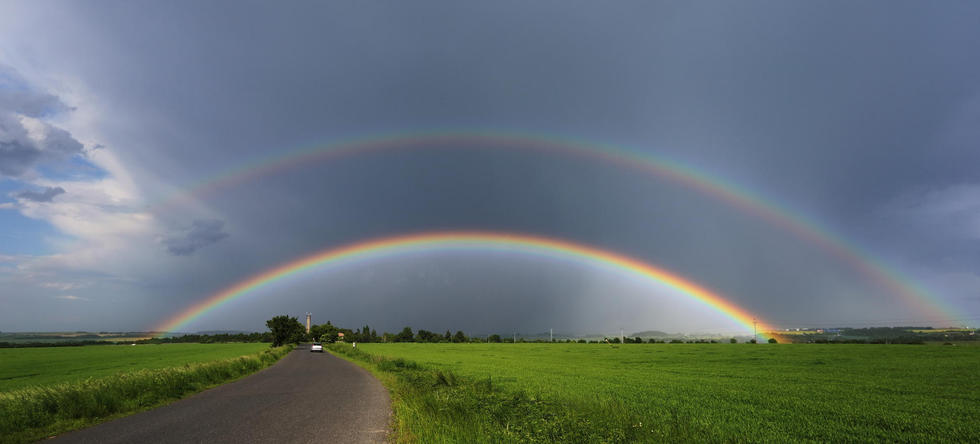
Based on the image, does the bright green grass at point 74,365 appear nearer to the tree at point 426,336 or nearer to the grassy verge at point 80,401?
the grassy verge at point 80,401

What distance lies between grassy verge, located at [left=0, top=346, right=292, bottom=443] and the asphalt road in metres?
0.77

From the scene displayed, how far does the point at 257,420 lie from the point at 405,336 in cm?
18600

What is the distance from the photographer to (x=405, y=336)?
625 feet

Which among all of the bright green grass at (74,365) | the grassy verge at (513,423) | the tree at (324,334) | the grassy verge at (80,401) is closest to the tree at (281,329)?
the bright green grass at (74,365)

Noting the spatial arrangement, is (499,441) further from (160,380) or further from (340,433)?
(160,380)

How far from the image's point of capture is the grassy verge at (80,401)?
A: 11.2 m

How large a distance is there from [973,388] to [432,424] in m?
24.9

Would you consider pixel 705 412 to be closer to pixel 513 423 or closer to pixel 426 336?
pixel 513 423

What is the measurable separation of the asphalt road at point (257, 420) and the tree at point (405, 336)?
176271mm

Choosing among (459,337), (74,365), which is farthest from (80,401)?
(459,337)

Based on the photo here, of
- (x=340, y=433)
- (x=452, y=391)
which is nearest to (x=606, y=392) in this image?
(x=452, y=391)

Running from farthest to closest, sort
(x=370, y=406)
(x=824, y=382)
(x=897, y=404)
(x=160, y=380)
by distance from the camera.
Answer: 1. (x=824, y=382)
2. (x=160, y=380)
3. (x=897, y=404)
4. (x=370, y=406)

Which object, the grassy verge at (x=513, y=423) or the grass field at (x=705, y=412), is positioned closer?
the grassy verge at (x=513, y=423)

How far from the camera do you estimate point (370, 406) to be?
47.7 feet
